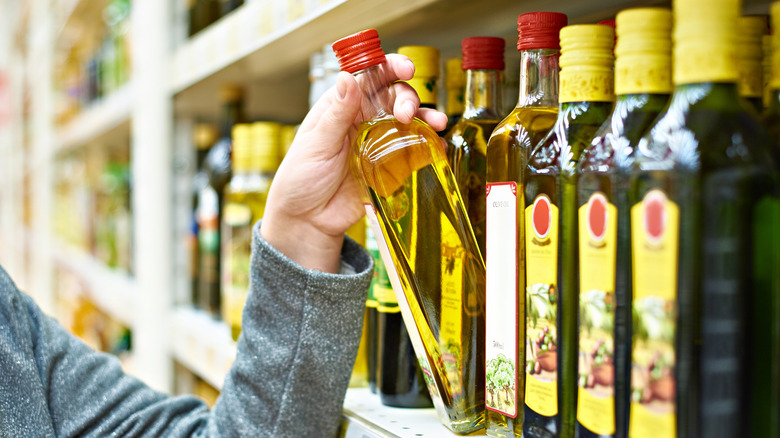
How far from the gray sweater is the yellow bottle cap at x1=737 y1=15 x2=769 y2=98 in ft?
1.26

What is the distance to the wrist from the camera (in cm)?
67

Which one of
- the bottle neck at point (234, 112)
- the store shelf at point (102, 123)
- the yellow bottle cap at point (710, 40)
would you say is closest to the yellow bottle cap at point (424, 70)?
the yellow bottle cap at point (710, 40)

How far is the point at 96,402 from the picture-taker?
75cm

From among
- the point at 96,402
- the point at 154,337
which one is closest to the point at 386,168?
the point at 96,402

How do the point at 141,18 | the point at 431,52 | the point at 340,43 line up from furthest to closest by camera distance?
1. the point at 141,18
2. the point at 431,52
3. the point at 340,43

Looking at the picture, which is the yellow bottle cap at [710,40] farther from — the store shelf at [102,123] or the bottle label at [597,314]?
the store shelf at [102,123]

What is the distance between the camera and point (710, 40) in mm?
331

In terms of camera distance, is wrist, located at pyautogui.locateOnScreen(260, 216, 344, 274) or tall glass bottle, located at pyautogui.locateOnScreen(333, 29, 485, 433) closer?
tall glass bottle, located at pyautogui.locateOnScreen(333, 29, 485, 433)

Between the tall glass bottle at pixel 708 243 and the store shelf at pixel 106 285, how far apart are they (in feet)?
4.56

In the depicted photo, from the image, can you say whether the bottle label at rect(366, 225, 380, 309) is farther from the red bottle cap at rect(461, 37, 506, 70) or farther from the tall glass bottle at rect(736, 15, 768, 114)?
the tall glass bottle at rect(736, 15, 768, 114)

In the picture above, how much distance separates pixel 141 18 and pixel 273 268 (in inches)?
38.2

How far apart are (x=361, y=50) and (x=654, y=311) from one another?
11.9 inches

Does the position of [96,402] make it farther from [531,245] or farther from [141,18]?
[141,18]

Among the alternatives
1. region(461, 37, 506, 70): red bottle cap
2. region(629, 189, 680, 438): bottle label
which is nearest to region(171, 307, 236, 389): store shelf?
region(461, 37, 506, 70): red bottle cap
